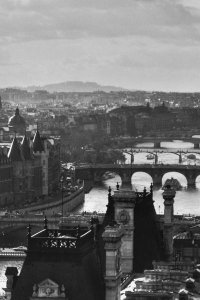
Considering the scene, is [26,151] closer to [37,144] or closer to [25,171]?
[25,171]

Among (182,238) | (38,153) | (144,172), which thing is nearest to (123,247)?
(182,238)

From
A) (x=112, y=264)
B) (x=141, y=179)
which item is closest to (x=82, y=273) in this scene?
(x=112, y=264)

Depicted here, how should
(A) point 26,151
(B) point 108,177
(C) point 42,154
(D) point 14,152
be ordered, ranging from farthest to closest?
(B) point 108,177 < (C) point 42,154 < (A) point 26,151 < (D) point 14,152

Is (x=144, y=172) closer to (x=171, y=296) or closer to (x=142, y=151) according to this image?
(x=142, y=151)

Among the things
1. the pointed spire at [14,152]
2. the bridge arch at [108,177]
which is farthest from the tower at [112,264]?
the bridge arch at [108,177]

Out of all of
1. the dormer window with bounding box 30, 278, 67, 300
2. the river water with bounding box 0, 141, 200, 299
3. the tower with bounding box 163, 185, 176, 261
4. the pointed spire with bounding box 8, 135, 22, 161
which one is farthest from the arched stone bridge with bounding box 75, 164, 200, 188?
the dormer window with bounding box 30, 278, 67, 300

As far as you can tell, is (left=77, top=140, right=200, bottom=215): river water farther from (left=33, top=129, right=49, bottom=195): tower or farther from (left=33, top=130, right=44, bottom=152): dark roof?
(left=33, top=130, right=44, bottom=152): dark roof

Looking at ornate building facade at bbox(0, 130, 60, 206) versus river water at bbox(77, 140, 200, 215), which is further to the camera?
ornate building facade at bbox(0, 130, 60, 206)
